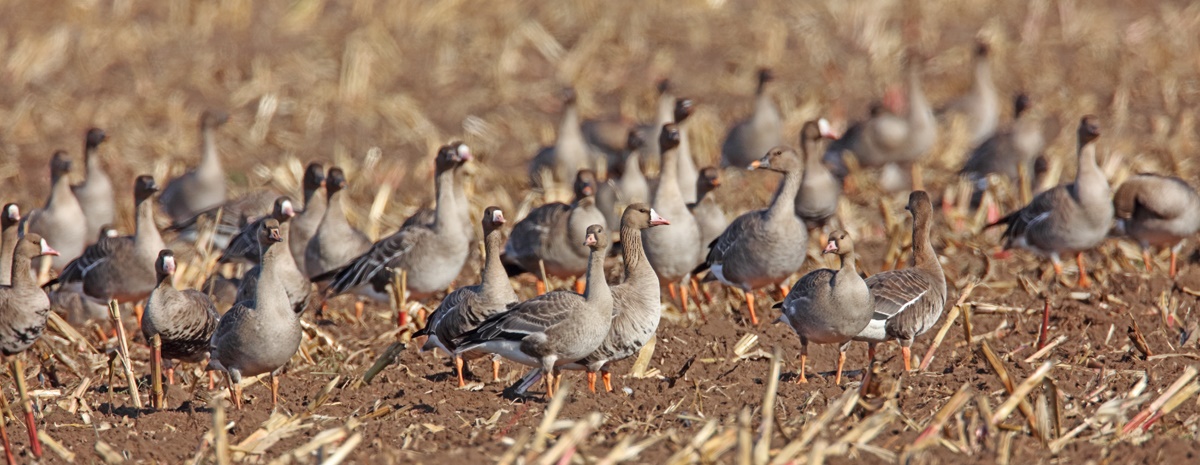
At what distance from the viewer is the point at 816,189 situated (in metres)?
15.0

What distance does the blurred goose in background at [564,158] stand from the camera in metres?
18.1

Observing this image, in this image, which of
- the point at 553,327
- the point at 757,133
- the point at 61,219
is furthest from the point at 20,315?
the point at 757,133

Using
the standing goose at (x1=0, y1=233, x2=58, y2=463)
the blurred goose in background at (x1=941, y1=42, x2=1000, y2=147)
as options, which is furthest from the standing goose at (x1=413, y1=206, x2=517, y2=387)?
the blurred goose in background at (x1=941, y1=42, x2=1000, y2=147)

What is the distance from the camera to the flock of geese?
33.5 ft

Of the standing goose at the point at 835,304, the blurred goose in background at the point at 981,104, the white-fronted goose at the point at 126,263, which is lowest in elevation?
the blurred goose in background at the point at 981,104

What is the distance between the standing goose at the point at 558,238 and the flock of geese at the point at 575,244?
0.07ft

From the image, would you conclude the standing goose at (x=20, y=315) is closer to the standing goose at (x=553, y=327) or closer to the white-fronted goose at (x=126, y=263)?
the white-fronted goose at (x=126, y=263)

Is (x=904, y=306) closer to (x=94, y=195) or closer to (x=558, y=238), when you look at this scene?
(x=558, y=238)

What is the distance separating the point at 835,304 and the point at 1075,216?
4.79 meters

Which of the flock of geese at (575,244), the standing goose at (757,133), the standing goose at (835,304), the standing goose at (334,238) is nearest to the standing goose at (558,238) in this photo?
the flock of geese at (575,244)

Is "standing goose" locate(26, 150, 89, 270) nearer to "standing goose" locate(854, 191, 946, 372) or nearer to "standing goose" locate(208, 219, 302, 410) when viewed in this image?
"standing goose" locate(208, 219, 302, 410)

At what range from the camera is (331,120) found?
20984 mm

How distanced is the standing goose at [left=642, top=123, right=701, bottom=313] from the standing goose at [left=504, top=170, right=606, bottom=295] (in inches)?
26.5

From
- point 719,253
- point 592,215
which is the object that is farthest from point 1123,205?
point 592,215
